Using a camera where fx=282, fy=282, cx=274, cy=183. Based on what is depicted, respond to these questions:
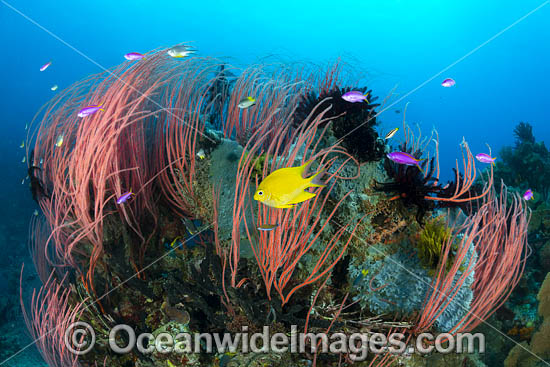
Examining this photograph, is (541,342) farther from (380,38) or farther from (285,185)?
(380,38)

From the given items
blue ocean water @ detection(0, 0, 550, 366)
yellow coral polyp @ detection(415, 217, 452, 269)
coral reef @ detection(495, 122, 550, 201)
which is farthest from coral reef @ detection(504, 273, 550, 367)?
blue ocean water @ detection(0, 0, 550, 366)

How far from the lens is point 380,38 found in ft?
248

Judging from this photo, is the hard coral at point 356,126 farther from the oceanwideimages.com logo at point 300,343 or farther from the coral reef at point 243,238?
the oceanwideimages.com logo at point 300,343

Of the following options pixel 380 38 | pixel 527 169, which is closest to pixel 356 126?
pixel 527 169

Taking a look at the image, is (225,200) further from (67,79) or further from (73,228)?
(67,79)

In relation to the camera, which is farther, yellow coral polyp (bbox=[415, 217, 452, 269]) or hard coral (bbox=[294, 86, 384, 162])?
hard coral (bbox=[294, 86, 384, 162])

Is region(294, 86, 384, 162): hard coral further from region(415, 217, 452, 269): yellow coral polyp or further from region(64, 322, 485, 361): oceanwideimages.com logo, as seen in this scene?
region(64, 322, 485, 361): oceanwideimages.com logo

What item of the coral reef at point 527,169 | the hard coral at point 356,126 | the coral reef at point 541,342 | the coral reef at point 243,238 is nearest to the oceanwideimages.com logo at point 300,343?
the coral reef at point 243,238

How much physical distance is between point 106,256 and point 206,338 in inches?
59.6

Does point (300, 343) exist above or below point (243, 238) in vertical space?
below

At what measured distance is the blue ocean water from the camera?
64.5 m

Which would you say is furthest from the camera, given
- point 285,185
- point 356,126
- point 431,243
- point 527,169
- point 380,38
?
point 380,38

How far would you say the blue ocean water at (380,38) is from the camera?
64.5 m

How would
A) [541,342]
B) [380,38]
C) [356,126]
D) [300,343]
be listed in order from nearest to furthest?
[300,343] → [356,126] → [541,342] → [380,38]
